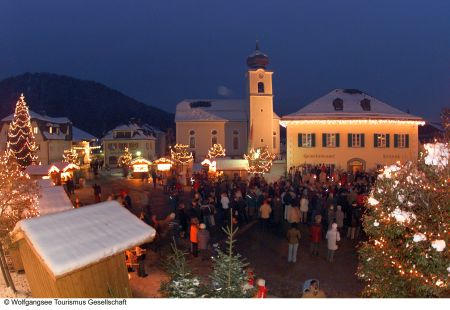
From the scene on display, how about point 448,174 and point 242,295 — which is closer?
point 242,295

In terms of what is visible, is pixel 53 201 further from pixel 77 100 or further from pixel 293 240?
pixel 77 100

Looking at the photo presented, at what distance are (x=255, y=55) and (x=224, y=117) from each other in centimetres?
804

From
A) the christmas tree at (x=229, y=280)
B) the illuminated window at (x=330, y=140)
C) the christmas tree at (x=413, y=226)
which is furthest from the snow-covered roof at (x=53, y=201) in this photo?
the illuminated window at (x=330, y=140)

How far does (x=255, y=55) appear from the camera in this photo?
53.4m

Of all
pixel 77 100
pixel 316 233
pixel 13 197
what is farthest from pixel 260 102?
pixel 77 100

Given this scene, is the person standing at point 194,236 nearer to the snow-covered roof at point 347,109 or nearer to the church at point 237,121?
the snow-covered roof at point 347,109

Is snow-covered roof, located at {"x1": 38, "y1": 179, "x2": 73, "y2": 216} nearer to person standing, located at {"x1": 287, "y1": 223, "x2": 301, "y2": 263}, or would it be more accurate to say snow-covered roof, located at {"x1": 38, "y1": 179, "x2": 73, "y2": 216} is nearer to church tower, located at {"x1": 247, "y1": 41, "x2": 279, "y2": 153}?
person standing, located at {"x1": 287, "y1": 223, "x2": 301, "y2": 263}

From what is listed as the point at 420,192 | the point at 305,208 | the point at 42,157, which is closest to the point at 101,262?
the point at 420,192

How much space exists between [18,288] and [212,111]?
47.2 metres

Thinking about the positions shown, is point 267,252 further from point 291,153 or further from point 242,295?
point 291,153

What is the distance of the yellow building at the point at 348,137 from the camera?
35812 millimetres

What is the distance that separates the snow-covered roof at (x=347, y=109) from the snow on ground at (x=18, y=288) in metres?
25.6

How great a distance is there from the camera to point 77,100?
485 ft

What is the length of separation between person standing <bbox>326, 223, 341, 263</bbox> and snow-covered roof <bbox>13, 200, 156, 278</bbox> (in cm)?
617
